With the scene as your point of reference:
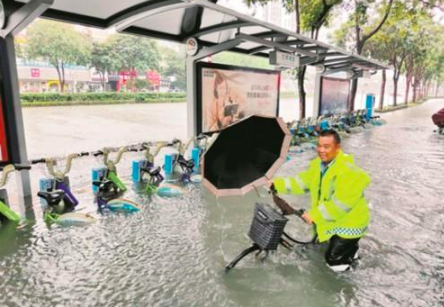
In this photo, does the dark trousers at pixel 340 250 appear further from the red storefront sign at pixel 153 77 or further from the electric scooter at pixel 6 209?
the red storefront sign at pixel 153 77

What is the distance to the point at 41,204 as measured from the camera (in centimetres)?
525

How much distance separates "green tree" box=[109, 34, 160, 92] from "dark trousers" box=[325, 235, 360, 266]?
23.6 metres

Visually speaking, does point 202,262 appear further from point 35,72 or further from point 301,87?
point 35,72

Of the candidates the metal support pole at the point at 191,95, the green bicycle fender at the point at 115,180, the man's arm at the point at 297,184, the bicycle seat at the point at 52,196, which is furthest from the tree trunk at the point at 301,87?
the bicycle seat at the point at 52,196

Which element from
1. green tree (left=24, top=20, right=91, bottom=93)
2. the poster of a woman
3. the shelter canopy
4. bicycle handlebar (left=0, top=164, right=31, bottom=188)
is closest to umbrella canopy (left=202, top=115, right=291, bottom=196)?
the shelter canopy

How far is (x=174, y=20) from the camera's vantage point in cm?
691

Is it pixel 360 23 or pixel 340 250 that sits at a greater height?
pixel 360 23

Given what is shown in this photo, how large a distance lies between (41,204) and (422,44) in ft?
96.0

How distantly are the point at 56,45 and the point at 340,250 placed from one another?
22.2 metres

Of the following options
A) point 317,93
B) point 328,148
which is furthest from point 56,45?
point 328,148

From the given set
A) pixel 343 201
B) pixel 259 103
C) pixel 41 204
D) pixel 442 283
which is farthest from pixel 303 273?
pixel 259 103

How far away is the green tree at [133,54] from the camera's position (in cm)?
2422

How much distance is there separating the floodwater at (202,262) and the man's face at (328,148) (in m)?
1.31

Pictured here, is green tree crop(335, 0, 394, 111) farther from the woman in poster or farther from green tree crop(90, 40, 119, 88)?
green tree crop(90, 40, 119, 88)
